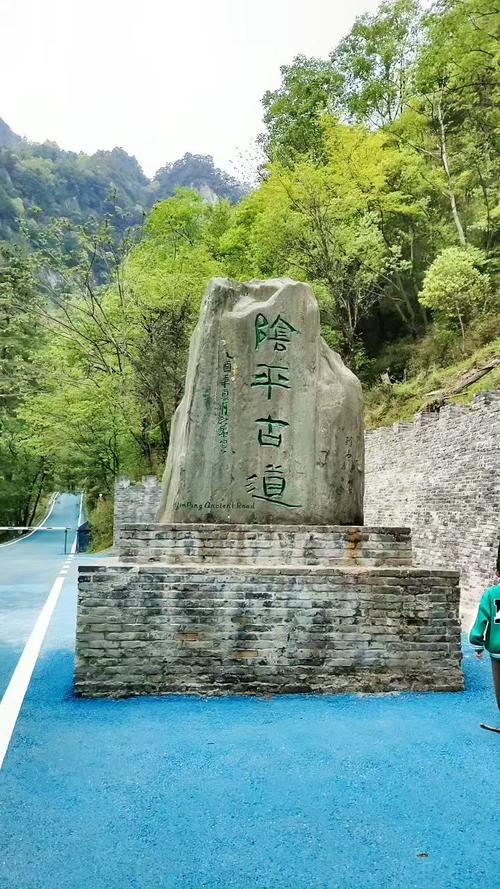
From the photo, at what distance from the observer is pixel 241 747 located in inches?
166

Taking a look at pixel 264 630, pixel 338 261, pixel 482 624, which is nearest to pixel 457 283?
pixel 338 261

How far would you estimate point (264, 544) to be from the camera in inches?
240

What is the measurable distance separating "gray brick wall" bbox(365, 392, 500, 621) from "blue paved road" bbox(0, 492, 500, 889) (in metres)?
4.29

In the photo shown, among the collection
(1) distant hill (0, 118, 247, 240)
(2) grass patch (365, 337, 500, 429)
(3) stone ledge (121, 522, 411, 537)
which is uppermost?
(1) distant hill (0, 118, 247, 240)

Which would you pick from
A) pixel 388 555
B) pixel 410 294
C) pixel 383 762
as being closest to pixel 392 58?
pixel 410 294

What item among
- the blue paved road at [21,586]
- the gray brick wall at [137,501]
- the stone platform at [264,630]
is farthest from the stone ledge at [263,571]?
the gray brick wall at [137,501]

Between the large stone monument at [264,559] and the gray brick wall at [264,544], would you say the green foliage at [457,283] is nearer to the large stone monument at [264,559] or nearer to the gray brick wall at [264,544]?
the large stone monument at [264,559]

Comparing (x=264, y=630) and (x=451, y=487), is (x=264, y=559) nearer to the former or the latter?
(x=264, y=630)

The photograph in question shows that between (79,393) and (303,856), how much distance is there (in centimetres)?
2056

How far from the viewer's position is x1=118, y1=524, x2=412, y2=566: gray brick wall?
5973 mm

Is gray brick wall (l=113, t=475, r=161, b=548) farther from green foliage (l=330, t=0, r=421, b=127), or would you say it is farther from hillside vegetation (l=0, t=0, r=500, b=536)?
green foliage (l=330, t=0, r=421, b=127)

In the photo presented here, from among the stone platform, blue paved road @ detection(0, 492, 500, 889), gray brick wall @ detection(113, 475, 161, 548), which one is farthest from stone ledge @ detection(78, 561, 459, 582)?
gray brick wall @ detection(113, 475, 161, 548)

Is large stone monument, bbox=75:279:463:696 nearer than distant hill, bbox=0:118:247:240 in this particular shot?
Yes

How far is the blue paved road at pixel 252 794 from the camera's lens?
109 inches
